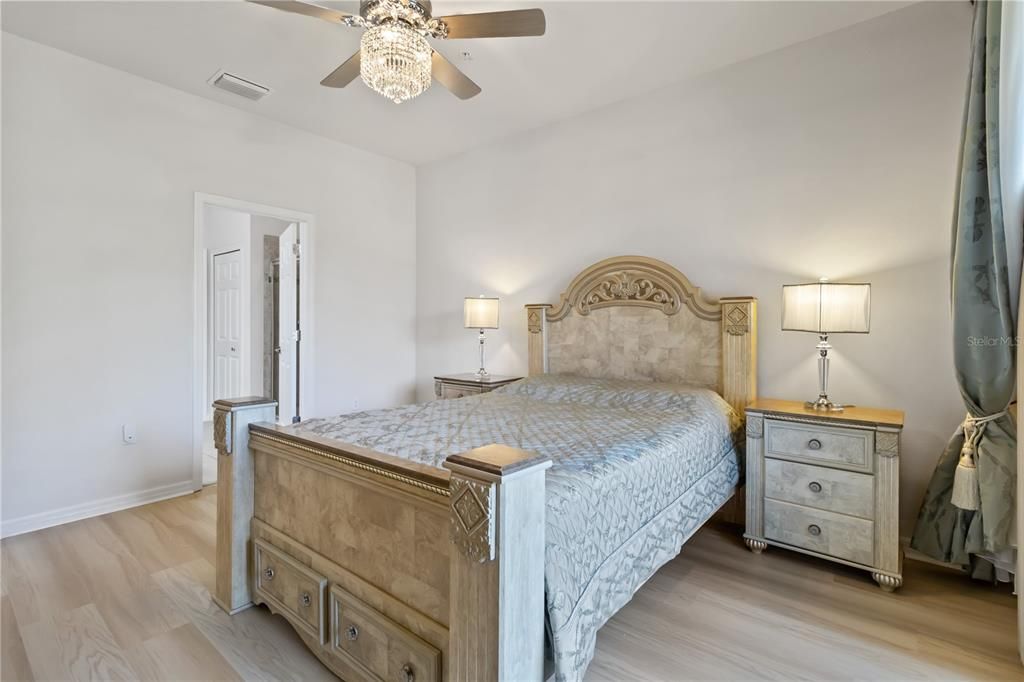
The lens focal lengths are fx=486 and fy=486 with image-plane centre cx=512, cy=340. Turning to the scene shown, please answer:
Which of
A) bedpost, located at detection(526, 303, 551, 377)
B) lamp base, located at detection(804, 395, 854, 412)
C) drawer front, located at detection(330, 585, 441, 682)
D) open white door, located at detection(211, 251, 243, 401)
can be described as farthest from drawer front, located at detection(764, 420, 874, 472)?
open white door, located at detection(211, 251, 243, 401)

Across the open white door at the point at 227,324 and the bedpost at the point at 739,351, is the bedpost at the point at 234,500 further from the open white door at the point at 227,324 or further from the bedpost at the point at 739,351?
the open white door at the point at 227,324

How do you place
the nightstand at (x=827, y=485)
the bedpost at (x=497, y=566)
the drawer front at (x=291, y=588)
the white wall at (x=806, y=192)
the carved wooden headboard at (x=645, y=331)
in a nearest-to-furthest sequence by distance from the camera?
the bedpost at (x=497, y=566) < the drawer front at (x=291, y=588) < the nightstand at (x=827, y=485) < the white wall at (x=806, y=192) < the carved wooden headboard at (x=645, y=331)

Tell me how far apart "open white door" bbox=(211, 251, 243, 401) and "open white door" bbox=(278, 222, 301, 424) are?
1695 millimetres

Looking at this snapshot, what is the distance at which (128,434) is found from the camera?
3.08 metres

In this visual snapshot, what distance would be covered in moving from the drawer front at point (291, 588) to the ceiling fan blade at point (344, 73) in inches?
81.9

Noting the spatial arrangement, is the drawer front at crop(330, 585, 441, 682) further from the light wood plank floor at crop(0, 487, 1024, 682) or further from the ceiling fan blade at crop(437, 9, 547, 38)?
the ceiling fan blade at crop(437, 9, 547, 38)

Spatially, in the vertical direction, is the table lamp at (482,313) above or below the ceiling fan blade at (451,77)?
below

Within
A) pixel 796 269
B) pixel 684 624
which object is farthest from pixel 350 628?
pixel 796 269

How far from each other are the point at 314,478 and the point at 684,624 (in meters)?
1.49

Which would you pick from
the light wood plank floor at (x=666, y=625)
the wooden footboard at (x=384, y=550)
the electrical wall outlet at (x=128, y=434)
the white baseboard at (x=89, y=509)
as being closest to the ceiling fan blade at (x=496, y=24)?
the wooden footboard at (x=384, y=550)

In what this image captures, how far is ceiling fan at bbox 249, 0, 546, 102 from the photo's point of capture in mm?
1868

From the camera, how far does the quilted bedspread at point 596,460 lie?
4.22 ft

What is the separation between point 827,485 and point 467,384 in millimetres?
2357

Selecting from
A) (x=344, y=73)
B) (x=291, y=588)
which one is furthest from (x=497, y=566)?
(x=344, y=73)
